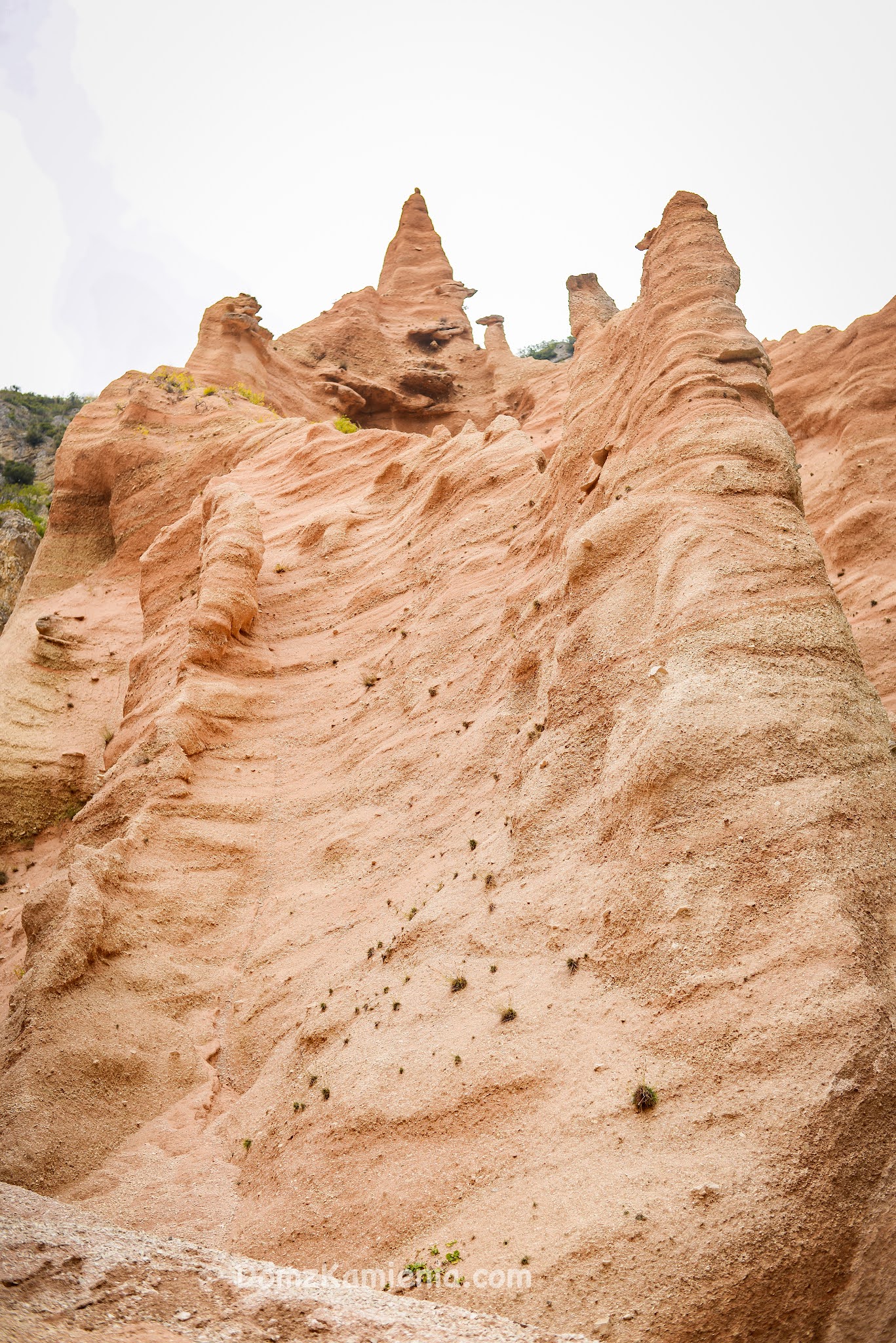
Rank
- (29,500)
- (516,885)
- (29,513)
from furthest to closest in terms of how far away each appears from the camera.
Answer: (29,500)
(29,513)
(516,885)

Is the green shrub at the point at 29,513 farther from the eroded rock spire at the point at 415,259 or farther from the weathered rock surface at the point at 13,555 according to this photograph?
the eroded rock spire at the point at 415,259

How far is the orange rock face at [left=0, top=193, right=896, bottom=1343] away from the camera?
6.15 m

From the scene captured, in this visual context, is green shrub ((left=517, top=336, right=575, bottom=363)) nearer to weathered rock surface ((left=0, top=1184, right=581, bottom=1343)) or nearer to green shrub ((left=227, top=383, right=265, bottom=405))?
green shrub ((left=227, top=383, right=265, bottom=405))

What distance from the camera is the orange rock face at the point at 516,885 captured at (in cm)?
615

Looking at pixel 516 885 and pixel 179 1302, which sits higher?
pixel 516 885

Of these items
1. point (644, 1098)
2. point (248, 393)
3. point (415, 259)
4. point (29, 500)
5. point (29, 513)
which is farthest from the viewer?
point (415, 259)

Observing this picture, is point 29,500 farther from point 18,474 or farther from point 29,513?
point 18,474

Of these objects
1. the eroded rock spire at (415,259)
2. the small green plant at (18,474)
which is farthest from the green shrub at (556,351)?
the small green plant at (18,474)

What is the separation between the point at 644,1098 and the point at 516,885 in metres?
2.93

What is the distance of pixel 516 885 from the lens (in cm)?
937

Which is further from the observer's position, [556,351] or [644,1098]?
[556,351]

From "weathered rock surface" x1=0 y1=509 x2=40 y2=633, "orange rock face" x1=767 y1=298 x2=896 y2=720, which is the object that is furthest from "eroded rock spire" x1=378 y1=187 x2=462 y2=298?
"orange rock face" x1=767 y1=298 x2=896 y2=720

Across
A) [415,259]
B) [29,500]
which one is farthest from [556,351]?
[29,500]

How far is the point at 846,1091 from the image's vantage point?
5.98m
